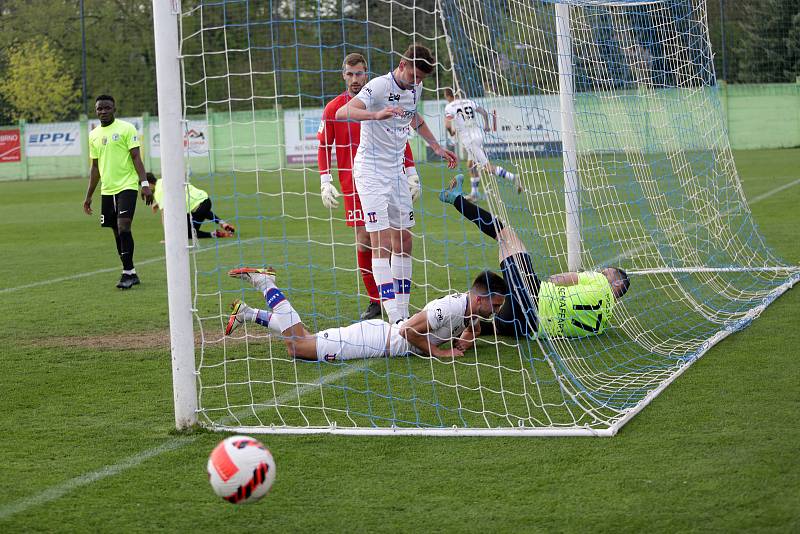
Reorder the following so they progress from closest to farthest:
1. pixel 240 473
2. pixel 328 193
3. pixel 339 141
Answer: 1. pixel 240 473
2. pixel 328 193
3. pixel 339 141

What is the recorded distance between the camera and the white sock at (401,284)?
730cm

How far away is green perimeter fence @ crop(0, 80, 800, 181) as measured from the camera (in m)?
30.5

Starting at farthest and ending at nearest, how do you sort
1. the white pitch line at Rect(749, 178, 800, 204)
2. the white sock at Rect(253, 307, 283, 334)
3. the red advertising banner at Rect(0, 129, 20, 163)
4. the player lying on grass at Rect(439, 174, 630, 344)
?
the red advertising banner at Rect(0, 129, 20, 163) → the white pitch line at Rect(749, 178, 800, 204) → the white sock at Rect(253, 307, 283, 334) → the player lying on grass at Rect(439, 174, 630, 344)

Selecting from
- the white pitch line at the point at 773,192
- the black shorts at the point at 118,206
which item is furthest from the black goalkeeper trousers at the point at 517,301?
the white pitch line at the point at 773,192

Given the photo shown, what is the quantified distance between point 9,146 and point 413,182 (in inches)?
1219

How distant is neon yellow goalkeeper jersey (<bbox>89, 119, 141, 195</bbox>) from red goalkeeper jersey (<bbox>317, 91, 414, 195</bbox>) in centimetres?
328

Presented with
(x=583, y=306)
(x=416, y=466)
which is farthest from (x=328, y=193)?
(x=416, y=466)

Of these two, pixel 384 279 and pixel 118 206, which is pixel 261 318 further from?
pixel 118 206

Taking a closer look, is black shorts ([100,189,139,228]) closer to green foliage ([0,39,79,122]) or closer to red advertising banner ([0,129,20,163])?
red advertising banner ([0,129,20,163])

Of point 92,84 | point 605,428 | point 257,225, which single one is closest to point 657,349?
point 605,428

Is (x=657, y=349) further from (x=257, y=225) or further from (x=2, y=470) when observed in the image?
(x=257, y=225)

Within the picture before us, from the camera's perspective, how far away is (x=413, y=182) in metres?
7.98

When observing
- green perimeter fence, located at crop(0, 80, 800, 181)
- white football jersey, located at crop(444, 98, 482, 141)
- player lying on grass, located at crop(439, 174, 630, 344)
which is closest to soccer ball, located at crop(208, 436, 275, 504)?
white football jersey, located at crop(444, 98, 482, 141)

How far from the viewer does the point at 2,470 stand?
4.68m
